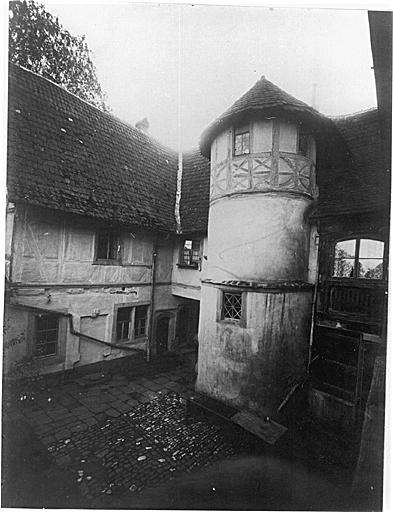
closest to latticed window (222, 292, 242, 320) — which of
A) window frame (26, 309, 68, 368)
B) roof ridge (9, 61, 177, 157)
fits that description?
window frame (26, 309, 68, 368)

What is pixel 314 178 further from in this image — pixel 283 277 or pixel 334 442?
pixel 334 442

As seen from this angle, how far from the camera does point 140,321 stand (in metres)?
11.5

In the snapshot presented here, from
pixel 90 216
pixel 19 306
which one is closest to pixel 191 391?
pixel 19 306

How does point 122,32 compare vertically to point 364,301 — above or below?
above

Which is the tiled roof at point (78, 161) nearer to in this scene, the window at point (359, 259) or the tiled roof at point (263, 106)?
the tiled roof at point (263, 106)

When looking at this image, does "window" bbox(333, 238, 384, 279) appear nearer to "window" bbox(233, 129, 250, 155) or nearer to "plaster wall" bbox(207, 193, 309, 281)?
"plaster wall" bbox(207, 193, 309, 281)

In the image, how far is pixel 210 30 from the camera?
478cm

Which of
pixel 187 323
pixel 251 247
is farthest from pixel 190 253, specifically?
pixel 251 247

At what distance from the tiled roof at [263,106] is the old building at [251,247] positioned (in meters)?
0.05

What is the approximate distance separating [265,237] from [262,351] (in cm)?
287

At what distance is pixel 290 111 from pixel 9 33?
572 centimetres

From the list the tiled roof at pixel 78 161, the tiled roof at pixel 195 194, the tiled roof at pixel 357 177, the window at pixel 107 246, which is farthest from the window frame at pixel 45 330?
the tiled roof at pixel 357 177

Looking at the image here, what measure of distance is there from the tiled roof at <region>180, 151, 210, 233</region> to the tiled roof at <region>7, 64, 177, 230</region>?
564 millimetres

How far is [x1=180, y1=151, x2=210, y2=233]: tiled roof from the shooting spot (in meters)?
11.2
